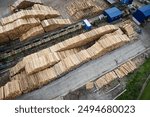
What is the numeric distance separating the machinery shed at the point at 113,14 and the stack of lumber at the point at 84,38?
108 inches

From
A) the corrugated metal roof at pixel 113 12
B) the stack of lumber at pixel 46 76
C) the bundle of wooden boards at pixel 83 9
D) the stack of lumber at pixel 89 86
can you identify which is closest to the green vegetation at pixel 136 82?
the stack of lumber at pixel 89 86

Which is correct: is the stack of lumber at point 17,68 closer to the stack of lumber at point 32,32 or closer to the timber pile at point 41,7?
the stack of lumber at point 32,32

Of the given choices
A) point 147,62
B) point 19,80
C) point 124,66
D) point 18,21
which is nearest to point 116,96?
point 124,66

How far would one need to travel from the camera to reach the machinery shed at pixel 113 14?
55.1 m

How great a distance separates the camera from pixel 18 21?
172ft

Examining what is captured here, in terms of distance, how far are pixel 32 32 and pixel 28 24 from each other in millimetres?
1710

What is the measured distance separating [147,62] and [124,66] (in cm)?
457

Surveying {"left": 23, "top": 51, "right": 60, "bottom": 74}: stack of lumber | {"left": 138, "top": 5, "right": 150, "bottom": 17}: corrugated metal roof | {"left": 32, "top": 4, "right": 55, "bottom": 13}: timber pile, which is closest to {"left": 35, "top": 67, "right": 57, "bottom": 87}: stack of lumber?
{"left": 23, "top": 51, "right": 60, "bottom": 74}: stack of lumber

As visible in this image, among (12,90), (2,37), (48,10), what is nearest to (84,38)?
(48,10)

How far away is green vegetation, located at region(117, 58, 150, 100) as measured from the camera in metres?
43.4

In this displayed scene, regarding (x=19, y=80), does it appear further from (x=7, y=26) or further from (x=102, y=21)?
(x=102, y=21)

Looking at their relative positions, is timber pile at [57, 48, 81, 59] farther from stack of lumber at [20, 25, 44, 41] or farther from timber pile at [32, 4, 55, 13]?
timber pile at [32, 4, 55, 13]

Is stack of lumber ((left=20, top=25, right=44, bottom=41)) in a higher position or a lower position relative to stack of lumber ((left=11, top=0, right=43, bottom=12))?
lower

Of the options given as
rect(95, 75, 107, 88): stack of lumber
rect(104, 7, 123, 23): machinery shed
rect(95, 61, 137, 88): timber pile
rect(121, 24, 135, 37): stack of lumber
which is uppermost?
rect(104, 7, 123, 23): machinery shed
